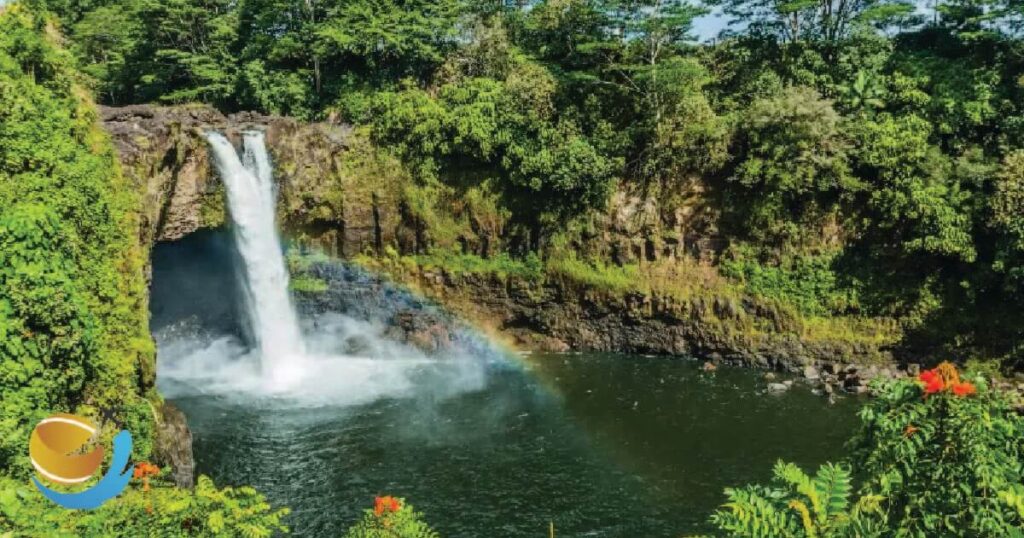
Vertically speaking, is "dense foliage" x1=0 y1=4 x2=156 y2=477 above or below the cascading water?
above

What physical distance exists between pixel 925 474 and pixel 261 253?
90.7 ft

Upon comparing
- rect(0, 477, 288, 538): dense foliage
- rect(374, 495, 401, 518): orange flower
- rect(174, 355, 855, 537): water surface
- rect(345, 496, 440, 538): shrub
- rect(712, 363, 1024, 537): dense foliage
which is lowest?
rect(174, 355, 855, 537): water surface

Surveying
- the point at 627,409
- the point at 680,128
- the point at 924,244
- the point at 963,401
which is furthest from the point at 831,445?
the point at 963,401

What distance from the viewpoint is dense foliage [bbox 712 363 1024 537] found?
5238 millimetres

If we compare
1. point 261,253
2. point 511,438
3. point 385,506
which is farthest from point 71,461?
point 261,253

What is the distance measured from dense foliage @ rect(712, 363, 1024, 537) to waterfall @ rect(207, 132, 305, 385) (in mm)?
24787

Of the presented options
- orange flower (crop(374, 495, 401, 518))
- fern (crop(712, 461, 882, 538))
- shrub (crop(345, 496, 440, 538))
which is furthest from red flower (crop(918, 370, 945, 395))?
orange flower (crop(374, 495, 401, 518))

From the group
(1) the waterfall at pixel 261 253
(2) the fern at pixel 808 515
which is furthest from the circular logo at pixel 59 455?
(1) the waterfall at pixel 261 253

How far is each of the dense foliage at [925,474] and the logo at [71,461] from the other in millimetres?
5279

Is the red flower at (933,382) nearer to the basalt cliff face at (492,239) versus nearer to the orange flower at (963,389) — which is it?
the orange flower at (963,389)

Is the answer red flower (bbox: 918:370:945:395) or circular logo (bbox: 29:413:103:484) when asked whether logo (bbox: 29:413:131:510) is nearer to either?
circular logo (bbox: 29:413:103:484)

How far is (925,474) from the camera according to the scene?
18.5 feet

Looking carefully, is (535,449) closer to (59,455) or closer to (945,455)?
(59,455)

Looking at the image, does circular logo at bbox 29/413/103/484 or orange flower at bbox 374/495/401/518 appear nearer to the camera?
circular logo at bbox 29/413/103/484
